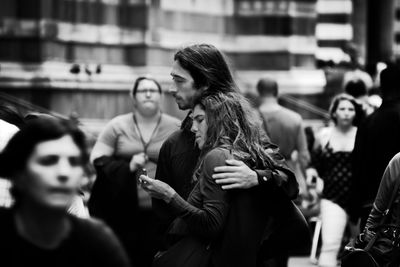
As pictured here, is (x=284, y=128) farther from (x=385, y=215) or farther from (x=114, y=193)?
(x=385, y=215)

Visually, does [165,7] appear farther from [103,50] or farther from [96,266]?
[96,266]

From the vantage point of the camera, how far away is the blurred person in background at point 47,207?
145 inches

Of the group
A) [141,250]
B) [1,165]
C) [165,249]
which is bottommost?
[141,250]

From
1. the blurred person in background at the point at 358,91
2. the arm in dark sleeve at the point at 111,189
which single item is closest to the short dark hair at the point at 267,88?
the blurred person in background at the point at 358,91

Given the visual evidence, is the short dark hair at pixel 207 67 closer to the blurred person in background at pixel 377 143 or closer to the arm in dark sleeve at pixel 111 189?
the blurred person in background at pixel 377 143

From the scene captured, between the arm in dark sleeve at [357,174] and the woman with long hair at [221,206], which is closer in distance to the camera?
the woman with long hair at [221,206]

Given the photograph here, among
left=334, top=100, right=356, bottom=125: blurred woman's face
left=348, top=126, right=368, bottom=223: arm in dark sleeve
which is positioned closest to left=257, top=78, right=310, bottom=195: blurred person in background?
left=334, top=100, right=356, bottom=125: blurred woman's face

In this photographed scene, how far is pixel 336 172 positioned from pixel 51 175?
8.54 m

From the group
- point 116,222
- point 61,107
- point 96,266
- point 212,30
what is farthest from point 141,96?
point 212,30

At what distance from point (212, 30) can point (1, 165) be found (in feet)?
54.2

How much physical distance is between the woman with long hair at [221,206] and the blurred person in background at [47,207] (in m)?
2.26

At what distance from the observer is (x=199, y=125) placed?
6.52 m

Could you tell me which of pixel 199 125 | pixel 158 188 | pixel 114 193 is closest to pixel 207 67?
pixel 199 125

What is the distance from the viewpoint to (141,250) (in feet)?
34.9
